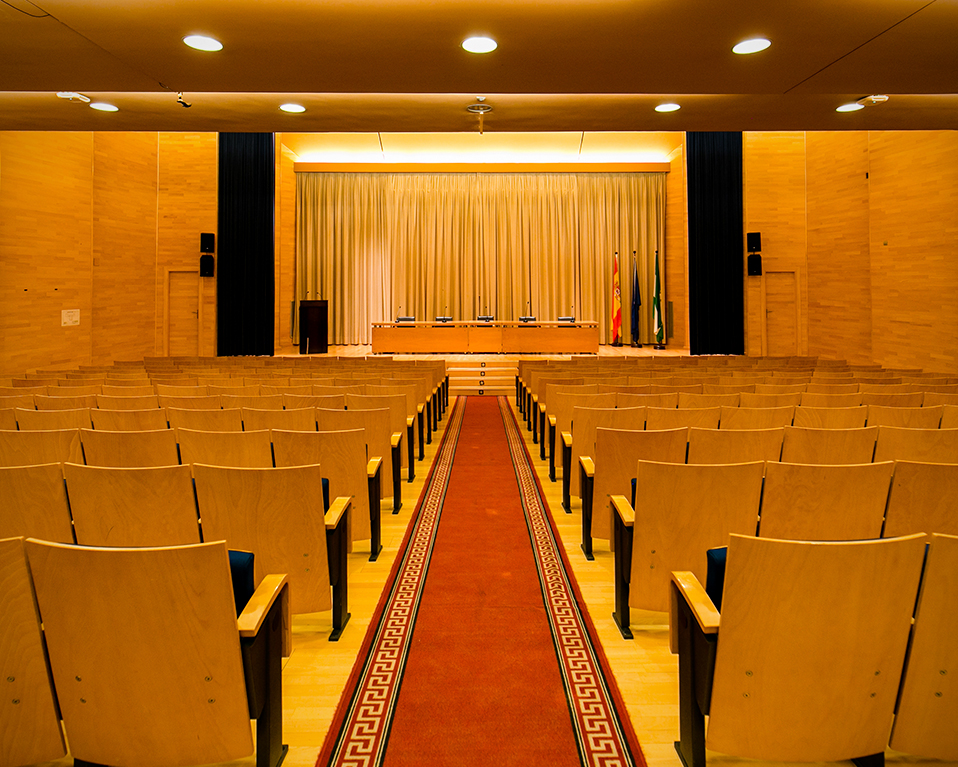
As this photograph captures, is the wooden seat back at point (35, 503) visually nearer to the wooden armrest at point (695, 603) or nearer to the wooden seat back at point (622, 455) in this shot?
the wooden armrest at point (695, 603)

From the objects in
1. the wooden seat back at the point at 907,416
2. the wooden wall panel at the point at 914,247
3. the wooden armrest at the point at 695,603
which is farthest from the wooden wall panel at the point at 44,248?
the wooden wall panel at the point at 914,247

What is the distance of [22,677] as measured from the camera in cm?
171

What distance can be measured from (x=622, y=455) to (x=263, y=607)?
83.0 inches

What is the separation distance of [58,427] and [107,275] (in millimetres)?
8905

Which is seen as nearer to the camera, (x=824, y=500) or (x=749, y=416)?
(x=824, y=500)

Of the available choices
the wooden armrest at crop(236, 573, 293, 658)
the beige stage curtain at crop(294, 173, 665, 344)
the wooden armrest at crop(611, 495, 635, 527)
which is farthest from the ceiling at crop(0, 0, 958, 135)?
the beige stage curtain at crop(294, 173, 665, 344)

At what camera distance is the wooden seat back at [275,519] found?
2611 millimetres

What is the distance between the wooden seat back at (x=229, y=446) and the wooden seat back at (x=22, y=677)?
1696 millimetres

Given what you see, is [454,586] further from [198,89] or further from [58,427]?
[198,89]

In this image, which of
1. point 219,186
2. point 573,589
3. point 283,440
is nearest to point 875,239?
point 573,589

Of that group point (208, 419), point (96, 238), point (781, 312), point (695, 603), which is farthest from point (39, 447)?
point (781, 312)

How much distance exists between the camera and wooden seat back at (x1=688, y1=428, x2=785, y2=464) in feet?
11.2

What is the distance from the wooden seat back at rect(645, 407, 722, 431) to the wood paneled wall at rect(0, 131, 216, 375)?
8.68 metres

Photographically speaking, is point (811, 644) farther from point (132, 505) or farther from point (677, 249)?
point (677, 249)
